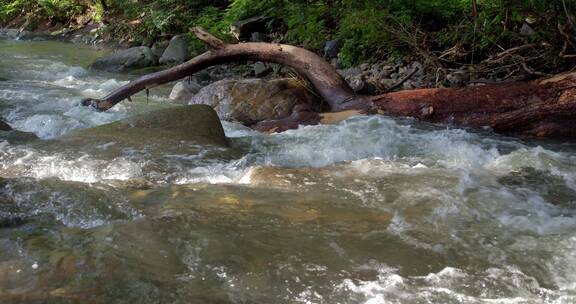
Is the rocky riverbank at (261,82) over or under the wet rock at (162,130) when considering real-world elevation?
under

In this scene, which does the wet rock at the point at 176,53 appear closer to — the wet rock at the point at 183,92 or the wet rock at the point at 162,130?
the wet rock at the point at 183,92

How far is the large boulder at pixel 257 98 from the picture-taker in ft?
26.0

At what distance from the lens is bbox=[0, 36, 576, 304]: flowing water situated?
9.61ft

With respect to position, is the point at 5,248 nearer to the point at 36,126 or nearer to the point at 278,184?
the point at 278,184

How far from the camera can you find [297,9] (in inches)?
469

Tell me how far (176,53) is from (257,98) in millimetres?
6496

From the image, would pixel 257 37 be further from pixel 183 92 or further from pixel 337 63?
pixel 183 92

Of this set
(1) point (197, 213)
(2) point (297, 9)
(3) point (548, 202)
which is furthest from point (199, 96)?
(3) point (548, 202)

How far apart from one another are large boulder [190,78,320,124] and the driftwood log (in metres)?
0.21

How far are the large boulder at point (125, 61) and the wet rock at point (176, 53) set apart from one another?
38 cm

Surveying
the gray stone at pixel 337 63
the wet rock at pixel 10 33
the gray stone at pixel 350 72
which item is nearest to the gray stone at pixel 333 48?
the gray stone at pixel 337 63

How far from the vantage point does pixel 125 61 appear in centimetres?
1362

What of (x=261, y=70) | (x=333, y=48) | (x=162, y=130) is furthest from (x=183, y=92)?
Answer: (x=162, y=130)

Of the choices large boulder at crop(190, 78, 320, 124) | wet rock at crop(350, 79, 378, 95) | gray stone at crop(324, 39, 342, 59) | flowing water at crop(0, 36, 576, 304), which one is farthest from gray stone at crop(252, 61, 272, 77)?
flowing water at crop(0, 36, 576, 304)
